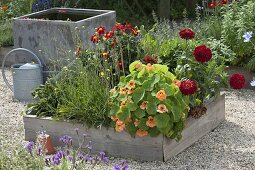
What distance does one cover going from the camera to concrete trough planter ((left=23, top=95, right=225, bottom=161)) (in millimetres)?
5203

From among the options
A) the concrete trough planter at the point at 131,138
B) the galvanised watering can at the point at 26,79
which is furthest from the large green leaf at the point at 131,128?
the galvanised watering can at the point at 26,79

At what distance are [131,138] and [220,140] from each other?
936 millimetres

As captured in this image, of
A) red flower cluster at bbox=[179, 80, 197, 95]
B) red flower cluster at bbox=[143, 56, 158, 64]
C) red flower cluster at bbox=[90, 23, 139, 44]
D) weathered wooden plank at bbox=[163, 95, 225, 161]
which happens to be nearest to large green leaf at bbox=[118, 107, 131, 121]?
weathered wooden plank at bbox=[163, 95, 225, 161]

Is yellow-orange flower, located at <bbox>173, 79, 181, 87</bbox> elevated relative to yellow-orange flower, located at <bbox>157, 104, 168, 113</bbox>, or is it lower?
elevated

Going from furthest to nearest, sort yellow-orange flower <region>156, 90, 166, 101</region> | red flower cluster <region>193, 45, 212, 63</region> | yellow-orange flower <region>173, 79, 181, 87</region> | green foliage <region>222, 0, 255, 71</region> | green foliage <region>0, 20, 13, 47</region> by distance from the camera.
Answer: green foliage <region>0, 20, 13, 47</region> → green foliage <region>222, 0, 255, 71</region> → red flower cluster <region>193, 45, 212, 63</region> → yellow-orange flower <region>173, 79, 181, 87</region> → yellow-orange flower <region>156, 90, 166, 101</region>

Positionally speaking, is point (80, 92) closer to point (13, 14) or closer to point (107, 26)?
point (107, 26)

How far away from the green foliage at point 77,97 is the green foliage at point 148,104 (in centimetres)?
26

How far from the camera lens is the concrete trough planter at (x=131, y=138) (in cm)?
520

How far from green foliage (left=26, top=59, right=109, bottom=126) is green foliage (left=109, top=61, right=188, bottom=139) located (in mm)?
260

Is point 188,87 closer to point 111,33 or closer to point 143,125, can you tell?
point 143,125

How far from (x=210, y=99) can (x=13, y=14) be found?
460 cm

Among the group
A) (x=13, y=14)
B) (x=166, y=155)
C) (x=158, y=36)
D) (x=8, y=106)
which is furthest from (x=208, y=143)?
(x=13, y=14)

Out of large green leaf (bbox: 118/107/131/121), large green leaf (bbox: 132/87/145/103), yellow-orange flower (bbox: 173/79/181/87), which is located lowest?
large green leaf (bbox: 118/107/131/121)

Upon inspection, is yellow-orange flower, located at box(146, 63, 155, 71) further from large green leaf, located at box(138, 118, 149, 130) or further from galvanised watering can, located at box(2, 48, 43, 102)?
galvanised watering can, located at box(2, 48, 43, 102)
